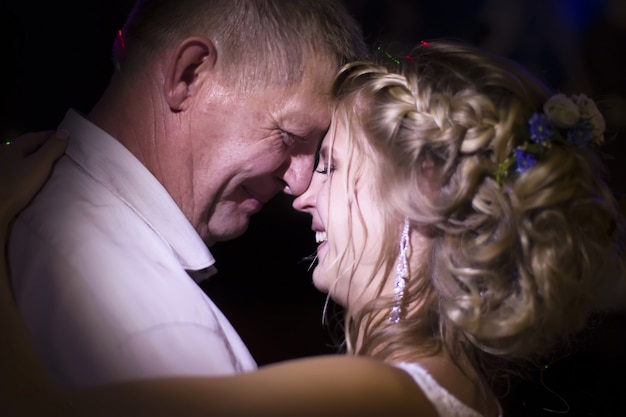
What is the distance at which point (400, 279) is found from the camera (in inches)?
62.8

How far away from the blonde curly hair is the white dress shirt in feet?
1.43

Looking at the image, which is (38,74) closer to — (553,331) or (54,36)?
(54,36)

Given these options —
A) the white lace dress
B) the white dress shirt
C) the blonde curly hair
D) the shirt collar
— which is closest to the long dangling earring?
the blonde curly hair

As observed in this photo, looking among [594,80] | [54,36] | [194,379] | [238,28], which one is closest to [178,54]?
[238,28]

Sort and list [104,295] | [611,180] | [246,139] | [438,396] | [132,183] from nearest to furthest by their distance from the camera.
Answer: [104,295], [438,396], [132,183], [246,139], [611,180]

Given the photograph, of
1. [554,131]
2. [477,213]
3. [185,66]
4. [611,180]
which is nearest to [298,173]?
[185,66]

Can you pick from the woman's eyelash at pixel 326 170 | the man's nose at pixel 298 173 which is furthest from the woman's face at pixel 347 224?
the man's nose at pixel 298 173

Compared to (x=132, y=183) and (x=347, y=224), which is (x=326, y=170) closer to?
(x=347, y=224)

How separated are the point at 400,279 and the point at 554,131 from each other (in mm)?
454

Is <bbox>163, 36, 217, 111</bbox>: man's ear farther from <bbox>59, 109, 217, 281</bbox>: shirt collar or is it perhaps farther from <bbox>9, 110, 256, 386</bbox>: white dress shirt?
<bbox>9, 110, 256, 386</bbox>: white dress shirt

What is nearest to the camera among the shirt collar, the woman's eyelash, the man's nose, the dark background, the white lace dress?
the white lace dress

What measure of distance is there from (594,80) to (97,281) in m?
1.79

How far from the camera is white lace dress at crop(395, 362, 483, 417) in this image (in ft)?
4.53

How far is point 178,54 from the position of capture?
1.62 m
